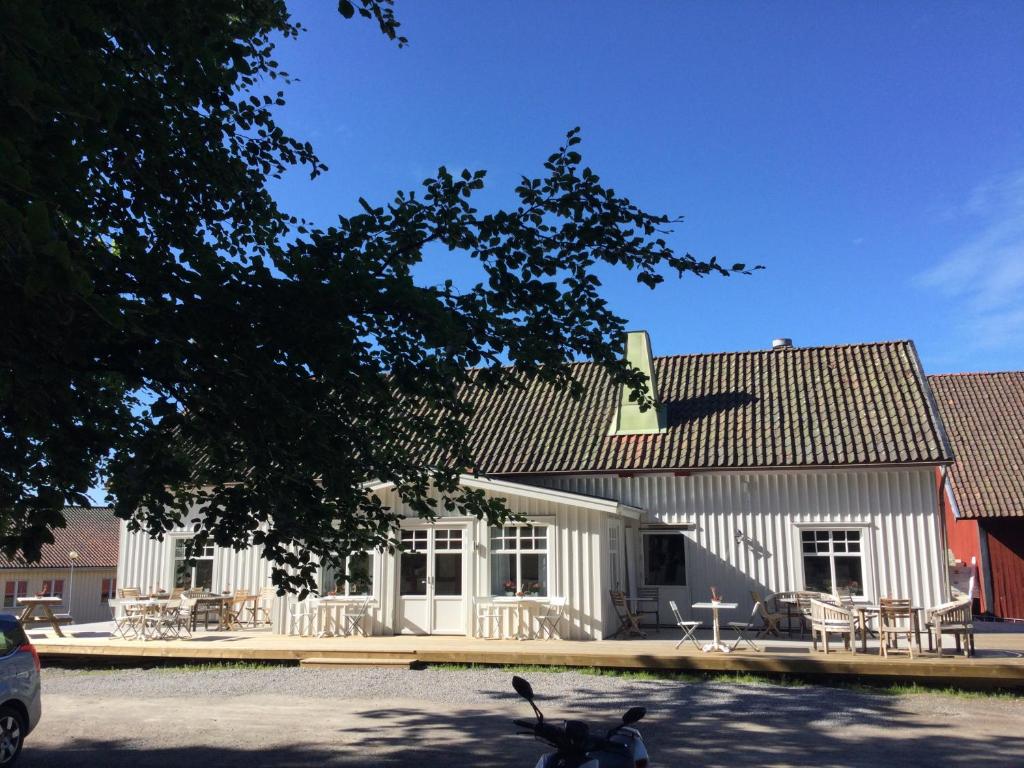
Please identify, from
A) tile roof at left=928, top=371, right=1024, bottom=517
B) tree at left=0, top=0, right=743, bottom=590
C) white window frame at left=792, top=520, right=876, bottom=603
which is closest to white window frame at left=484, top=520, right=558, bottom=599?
white window frame at left=792, top=520, right=876, bottom=603

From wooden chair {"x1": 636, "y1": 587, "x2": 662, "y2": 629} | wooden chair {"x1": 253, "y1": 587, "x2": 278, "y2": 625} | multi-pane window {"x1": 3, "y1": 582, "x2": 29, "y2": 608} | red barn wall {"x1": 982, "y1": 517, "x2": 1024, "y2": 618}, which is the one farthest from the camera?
multi-pane window {"x1": 3, "y1": 582, "x2": 29, "y2": 608}

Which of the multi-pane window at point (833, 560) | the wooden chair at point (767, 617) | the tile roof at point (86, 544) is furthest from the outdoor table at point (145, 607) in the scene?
the tile roof at point (86, 544)

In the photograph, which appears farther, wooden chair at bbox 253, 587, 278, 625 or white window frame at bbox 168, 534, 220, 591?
white window frame at bbox 168, 534, 220, 591

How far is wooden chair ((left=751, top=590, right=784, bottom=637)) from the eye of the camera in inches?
580

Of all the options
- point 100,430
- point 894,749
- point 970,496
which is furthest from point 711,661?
point 970,496

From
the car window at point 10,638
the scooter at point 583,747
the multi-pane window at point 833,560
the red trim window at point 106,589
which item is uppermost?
the multi-pane window at point 833,560

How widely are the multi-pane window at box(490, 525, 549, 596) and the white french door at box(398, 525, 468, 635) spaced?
617 mm

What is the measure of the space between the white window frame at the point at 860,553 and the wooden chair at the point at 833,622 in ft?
7.31

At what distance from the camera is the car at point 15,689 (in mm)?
7348

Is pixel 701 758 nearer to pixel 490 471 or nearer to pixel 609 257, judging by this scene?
pixel 609 257

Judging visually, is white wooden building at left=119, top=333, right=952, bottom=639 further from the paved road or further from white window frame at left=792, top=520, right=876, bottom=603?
the paved road

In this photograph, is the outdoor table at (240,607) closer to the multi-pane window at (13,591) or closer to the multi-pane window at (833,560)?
the multi-pane window at (833,560)

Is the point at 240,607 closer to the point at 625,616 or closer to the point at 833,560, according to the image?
the point at 625,616

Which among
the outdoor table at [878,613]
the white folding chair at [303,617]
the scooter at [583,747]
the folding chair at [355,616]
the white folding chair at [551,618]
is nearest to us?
the scooter at [583,747]
